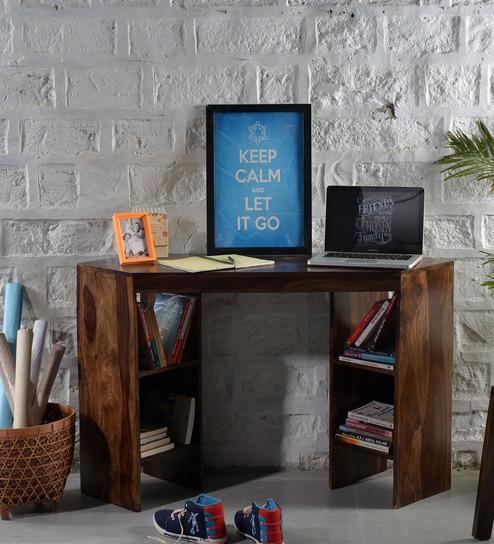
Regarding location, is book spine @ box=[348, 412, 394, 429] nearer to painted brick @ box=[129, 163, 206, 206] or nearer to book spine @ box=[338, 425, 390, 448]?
book spine @ box=[338, 425, 390, 448]

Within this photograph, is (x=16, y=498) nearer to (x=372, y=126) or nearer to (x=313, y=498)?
(x=313, y=498)

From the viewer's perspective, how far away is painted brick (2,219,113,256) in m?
3.14

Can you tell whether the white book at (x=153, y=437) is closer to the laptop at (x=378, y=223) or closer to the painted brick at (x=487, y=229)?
the laptop at (x=378, y=223)

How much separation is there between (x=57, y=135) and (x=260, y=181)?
2.40ft

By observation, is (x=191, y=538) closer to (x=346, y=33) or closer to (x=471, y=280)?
(x=471, y=280)

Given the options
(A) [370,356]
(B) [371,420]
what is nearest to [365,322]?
(A) [370,356]

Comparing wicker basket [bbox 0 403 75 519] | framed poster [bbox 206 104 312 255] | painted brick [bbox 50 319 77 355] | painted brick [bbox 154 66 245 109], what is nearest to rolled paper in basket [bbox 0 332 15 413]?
wicker basket [bbox 0 403 75 519]

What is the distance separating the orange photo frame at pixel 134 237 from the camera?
9.55ft

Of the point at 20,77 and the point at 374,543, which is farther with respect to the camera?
the point at 20,77

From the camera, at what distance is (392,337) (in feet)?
9.85

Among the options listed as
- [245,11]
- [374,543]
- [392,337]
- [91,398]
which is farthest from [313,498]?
[245,11]

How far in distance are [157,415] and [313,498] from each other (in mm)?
607

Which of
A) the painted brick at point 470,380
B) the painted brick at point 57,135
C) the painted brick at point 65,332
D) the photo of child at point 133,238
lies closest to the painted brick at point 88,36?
the painted brick at point 57,135

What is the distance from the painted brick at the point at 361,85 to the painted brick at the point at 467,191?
1.07ft
